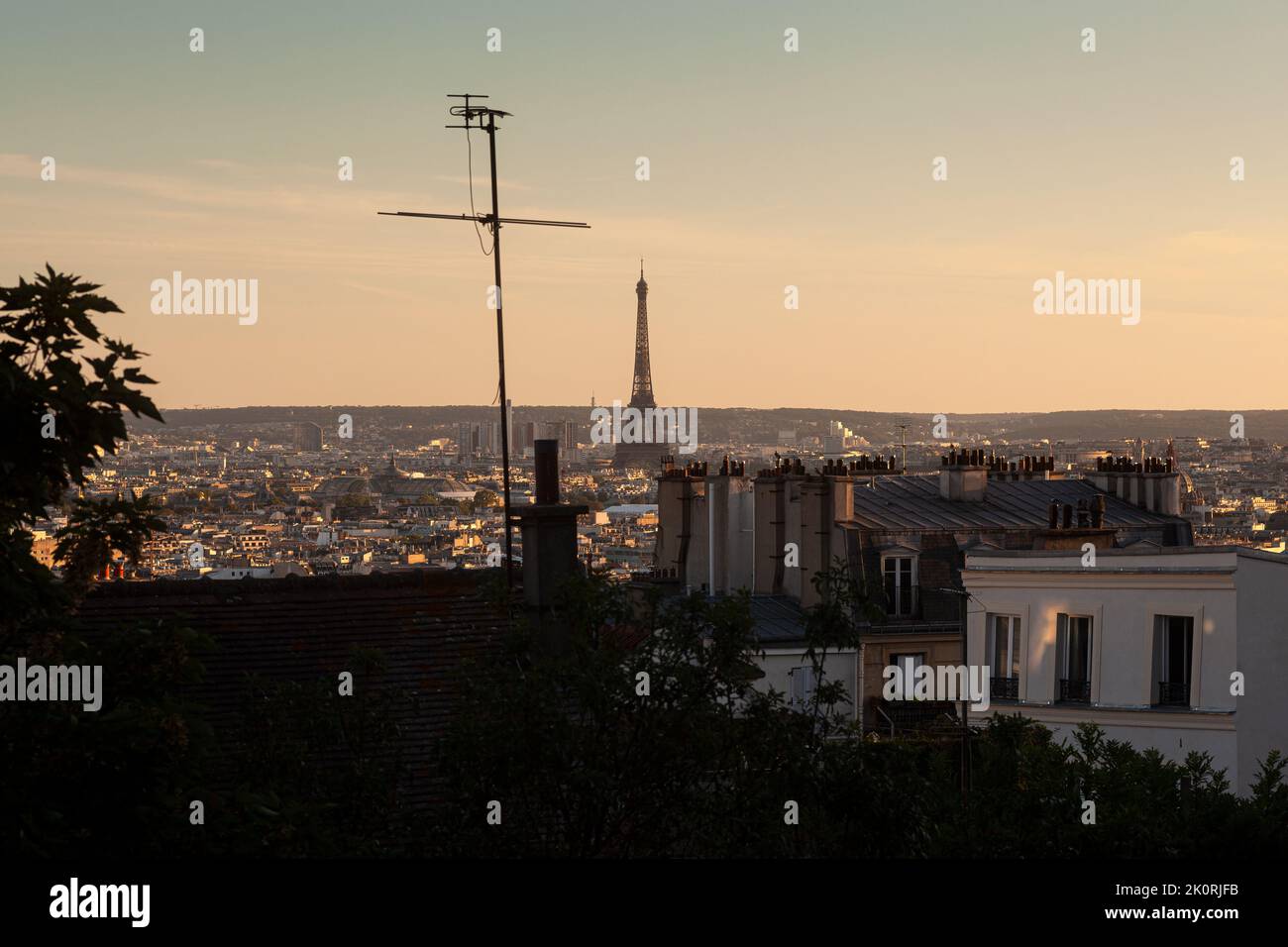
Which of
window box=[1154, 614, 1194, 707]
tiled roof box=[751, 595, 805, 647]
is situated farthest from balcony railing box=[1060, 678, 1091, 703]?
tiled roof box=[751, 595, 805, 647]

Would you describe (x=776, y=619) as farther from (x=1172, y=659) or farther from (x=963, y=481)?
(x=1172, y=659)

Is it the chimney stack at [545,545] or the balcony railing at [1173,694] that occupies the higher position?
the chimney stack at [545,545]

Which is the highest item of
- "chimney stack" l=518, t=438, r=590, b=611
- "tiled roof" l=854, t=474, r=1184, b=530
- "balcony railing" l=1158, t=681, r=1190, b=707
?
"chimney stack" l=518, t=438, r=590, b=611

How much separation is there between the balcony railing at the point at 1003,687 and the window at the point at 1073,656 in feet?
3.31

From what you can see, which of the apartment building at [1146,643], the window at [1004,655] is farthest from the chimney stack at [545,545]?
the window at [1004,655]

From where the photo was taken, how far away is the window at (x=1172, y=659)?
28.0 metres

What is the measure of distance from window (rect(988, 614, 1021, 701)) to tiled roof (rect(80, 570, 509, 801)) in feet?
45.0

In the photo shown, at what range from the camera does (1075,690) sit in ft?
96.8

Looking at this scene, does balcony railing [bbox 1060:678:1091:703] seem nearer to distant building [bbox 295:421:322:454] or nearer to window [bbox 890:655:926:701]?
window [bbox 890:655:926:701]

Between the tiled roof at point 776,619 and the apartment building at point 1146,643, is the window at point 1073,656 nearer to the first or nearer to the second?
the apartment building at point 1146,643

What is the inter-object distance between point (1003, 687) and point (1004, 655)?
2.06 feet

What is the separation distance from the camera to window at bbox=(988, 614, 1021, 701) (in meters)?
30.8
